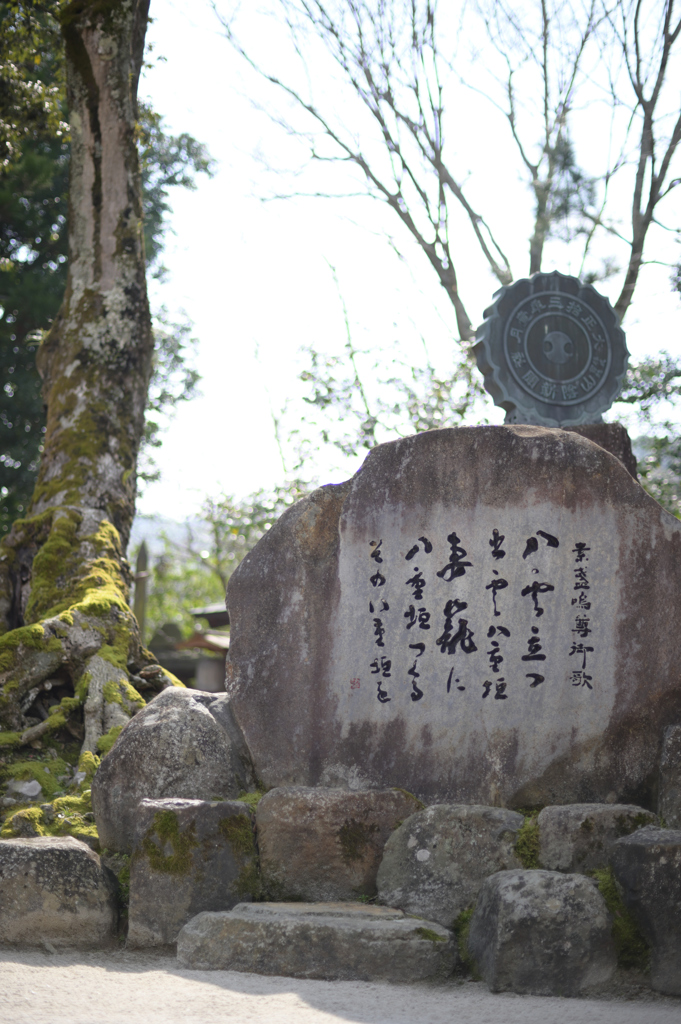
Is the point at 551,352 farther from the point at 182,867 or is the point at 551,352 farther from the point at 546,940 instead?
the point at 182,867

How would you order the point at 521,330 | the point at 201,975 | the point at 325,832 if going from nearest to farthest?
the point at 201,975, the point at 325,832, the point at 521,330

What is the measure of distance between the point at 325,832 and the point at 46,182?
9.43 metres

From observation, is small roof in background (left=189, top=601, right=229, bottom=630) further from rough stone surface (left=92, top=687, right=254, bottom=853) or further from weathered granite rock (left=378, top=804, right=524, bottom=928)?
weathered granite rock (left=378, top=804, right=524, bottom=928)

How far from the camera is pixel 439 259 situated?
1130 cm

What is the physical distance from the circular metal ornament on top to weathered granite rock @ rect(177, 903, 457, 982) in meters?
3.41

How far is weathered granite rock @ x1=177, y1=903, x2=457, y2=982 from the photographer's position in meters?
3.15

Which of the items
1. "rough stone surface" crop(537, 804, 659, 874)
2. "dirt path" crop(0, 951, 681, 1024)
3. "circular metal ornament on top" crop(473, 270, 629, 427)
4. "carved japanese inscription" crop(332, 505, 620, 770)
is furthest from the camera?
"circular metal ornament on top" crop(473, 270, 629, 427)

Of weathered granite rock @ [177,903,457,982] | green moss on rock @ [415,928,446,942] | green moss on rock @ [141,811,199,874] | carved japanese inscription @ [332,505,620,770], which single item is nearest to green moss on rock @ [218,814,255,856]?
green moss on rock @ [141,811,199,874]

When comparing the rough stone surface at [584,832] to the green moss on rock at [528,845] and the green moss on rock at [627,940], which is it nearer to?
the green moss on rock at [528,845]

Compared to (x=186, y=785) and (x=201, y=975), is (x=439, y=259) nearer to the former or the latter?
(x=186, y=785)

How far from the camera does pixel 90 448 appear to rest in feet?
20.8

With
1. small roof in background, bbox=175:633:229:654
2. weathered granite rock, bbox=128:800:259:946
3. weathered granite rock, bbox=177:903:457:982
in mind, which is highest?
small roof in background, bbox=175:633:229:654

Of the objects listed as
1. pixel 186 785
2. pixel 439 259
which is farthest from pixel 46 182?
pixel 186 785

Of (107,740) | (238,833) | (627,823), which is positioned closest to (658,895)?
(627,823)
